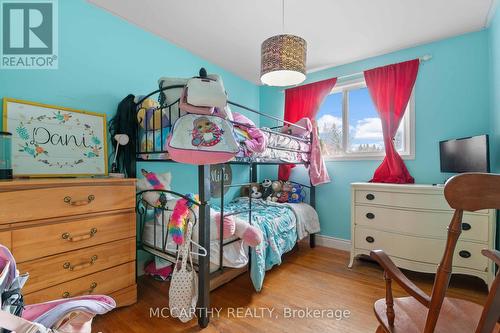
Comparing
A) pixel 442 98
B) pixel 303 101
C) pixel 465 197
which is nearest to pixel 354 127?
pixel 303 101

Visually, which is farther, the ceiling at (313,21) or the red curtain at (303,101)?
the red curtain at (303,101)

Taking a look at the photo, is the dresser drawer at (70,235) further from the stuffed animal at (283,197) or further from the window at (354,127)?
the window at (354,127)

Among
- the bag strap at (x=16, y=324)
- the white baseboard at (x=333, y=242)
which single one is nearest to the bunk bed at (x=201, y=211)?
the white baseboard at (x=333, y=242)

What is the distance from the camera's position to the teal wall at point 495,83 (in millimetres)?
1857

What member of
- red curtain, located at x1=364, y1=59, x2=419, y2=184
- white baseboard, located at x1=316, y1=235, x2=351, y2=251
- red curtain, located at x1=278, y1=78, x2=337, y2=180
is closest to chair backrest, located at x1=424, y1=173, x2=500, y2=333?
red curtain, located at x1=364, y1=59, x2=419, y2=184

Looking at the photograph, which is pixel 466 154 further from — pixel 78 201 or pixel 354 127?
pixel 78 201

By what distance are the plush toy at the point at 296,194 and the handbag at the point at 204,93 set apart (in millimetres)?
2004

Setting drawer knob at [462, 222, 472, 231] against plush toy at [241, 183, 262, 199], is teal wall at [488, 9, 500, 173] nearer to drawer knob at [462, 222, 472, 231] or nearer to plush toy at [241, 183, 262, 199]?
drawer knob at [462, 222, 472, 231]

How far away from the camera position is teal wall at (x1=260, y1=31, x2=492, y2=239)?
220 centimetres

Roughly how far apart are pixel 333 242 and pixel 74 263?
2693mm

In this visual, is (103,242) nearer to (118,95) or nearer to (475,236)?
(118,95)

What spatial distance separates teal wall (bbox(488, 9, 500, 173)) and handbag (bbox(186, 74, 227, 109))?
88.2 inches

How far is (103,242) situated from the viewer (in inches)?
59.6

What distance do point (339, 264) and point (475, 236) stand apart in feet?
3.80
